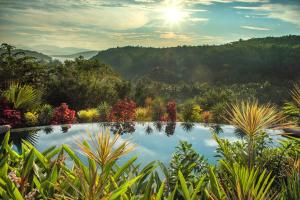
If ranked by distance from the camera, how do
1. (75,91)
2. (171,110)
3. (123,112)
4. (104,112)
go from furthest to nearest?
1. (75,91)
2. (104,112)
3. (171,110)
4. (123,112)

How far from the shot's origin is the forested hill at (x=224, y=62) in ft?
135

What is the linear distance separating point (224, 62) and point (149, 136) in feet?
130

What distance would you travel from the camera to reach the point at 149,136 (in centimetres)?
803

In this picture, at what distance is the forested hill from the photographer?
41250 millimetres

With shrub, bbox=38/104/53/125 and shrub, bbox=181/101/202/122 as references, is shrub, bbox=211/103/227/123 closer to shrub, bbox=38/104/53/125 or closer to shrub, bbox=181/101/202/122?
shrub, bbox=181/101/202/122

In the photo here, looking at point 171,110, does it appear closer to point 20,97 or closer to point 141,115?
Result: point 141,115

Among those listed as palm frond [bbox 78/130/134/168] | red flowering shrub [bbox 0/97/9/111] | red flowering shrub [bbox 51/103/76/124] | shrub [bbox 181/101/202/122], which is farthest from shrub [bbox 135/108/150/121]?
palm frond [bbox 78/130/134/168]

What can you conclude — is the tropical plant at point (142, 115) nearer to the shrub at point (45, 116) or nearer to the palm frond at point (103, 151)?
the shrub at point (45, 116)

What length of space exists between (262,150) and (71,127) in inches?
218

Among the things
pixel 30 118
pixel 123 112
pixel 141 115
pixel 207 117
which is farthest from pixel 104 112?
pixel 207 117

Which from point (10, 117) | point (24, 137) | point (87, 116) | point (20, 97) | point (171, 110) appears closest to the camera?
point (24, 137)

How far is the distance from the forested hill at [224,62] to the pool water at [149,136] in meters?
32.1

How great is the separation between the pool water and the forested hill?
32.1m

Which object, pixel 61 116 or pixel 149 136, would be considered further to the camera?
pixel 61 116
